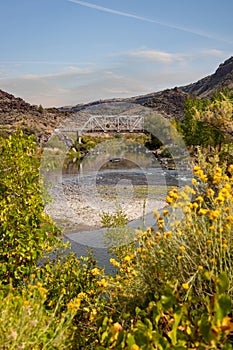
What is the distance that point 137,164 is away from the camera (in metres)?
28.6

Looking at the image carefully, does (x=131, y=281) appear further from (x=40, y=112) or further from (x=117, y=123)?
(x=40, y=112)

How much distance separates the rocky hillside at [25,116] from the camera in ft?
135

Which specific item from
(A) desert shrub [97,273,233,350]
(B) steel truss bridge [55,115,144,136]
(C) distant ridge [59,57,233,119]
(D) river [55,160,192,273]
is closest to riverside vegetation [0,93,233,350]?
(A) desert shrub [97,273,233,350]

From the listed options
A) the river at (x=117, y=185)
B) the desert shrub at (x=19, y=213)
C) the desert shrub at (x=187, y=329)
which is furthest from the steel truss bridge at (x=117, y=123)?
the desert shrub at (x=187, y=329)

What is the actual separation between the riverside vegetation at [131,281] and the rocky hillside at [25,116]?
32399mm

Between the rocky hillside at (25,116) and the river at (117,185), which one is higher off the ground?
the rocky hillside at (25,116)

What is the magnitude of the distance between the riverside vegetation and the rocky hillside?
3240cm

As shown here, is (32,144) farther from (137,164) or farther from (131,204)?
(137,164)

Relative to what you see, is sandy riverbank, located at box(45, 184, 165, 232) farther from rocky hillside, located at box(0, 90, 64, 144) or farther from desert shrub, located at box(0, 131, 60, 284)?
rocky hillside, located at box(0, 90, 64, 144)

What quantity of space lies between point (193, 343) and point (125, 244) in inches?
131

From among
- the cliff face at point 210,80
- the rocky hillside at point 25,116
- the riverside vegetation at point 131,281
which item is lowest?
the riverside vegetation at point 131,281

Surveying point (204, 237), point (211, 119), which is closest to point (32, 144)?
point (204, 237)

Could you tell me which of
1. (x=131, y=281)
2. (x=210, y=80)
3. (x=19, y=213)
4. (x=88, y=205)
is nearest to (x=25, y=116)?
(x=88, y=205)

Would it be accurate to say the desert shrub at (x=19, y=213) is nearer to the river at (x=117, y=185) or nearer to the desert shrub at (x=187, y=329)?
the desert shrub at (x=187, y=329)
